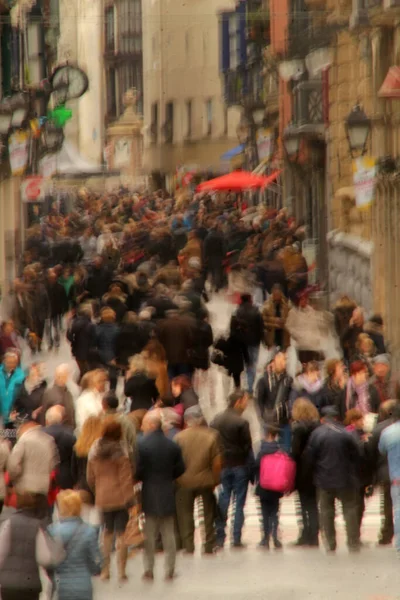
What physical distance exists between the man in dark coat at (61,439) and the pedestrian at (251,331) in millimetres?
8011

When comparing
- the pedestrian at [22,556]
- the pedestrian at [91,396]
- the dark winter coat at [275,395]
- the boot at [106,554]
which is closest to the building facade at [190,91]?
the dark winter coat at [275,395]

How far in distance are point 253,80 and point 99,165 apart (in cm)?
2325

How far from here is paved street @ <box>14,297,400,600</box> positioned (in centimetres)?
1529

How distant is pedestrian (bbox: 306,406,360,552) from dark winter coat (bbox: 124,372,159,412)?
3797mm

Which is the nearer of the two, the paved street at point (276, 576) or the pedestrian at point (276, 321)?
the paved street at point (276, 576)

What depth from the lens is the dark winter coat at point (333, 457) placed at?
55.1ft

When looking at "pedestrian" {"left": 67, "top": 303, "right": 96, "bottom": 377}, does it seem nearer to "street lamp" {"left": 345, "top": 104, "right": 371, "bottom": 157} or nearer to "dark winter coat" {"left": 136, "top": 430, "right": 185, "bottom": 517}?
"street lamp" {"left": 345, "top": 104, "right": 371, "bottom": 157}

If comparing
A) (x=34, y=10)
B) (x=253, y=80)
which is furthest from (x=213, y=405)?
(x=253, y=80)

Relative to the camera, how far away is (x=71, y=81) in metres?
40.0

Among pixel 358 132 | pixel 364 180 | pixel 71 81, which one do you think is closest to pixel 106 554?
pixel 364 180

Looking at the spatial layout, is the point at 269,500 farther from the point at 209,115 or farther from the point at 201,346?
the point at 209,115

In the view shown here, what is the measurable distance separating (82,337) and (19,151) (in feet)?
36.4

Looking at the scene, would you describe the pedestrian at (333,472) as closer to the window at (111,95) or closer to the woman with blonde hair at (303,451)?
the woman with blonde hair at (303,451)

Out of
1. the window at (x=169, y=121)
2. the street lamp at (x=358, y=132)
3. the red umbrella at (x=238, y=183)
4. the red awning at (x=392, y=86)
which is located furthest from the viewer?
the window at (x=169, y=121)
